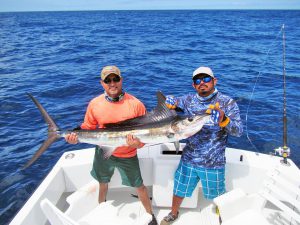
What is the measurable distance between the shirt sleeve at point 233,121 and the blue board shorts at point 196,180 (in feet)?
1.75

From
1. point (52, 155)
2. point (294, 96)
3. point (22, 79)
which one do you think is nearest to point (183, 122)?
point (52, 155)

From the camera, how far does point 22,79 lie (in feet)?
39.4

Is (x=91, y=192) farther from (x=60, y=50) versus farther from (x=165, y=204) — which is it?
(x=60, y=50)

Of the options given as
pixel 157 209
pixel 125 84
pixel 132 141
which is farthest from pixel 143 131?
pixel 125 84

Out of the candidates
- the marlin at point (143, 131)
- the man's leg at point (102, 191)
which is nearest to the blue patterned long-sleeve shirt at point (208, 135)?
the marlin at point (143, 131)

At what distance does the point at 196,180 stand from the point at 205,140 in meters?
0.51

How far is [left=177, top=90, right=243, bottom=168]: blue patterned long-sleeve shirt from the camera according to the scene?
3094 millimetres

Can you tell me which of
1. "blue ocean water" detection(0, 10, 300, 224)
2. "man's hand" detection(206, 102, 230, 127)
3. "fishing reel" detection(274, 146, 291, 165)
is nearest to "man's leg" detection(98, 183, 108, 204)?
"man's hand" detection(206, 102, 230, 127)

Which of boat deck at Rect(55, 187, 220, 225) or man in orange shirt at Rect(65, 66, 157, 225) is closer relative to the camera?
man in orange shirt at Rect(65, 66, 157, 225)

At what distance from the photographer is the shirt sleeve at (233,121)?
9.80ft

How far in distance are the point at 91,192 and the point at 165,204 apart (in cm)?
93

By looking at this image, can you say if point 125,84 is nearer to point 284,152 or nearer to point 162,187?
point 162,187

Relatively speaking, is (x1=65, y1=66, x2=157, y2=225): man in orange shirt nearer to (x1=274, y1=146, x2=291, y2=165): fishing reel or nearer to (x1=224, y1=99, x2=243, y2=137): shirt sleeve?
(x1=224, y1=99, x2=243, y2=137): shirt sleeve

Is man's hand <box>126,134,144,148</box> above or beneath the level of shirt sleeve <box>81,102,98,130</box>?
beneath
